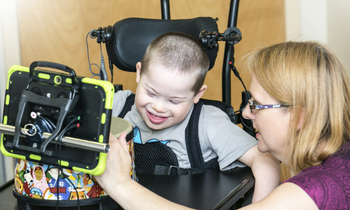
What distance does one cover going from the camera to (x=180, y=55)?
3.41 feet

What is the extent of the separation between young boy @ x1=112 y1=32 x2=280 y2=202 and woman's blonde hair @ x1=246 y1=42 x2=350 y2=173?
0.54ft

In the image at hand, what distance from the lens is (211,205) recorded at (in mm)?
726

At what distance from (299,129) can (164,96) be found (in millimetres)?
390

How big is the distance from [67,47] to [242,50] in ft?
3.45

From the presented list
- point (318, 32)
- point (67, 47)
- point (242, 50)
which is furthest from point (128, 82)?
point (318, 32)

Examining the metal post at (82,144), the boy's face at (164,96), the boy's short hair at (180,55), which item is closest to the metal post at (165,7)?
the boy's short hair at (180,55)

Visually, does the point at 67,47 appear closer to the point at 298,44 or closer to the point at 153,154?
the point at 153,154

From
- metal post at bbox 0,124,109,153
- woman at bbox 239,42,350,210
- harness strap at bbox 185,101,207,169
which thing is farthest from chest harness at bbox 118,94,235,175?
metal post at bbox 0,124,109,153

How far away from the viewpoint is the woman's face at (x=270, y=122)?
0.81 m

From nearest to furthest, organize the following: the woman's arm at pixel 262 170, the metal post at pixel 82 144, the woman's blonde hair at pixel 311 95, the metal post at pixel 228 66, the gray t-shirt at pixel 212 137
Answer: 1. the metal post at pixel 82 144
2. the woman's blonde hair at pixel 311 95
3. the woman's arm at pixel 262 170
4. the gray t-shirt at pixel 212 137
5. the metal post at pixel 228 66

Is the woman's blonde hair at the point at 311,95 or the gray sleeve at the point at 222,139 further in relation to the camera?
the gray sleeve at the point at 222,139

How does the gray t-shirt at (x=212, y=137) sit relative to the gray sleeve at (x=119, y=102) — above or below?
Result: below

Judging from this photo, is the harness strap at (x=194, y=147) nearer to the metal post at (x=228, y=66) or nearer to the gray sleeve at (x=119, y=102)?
the gray sleeve at (x=119, y=102)

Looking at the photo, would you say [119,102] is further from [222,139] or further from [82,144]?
[82,144]
